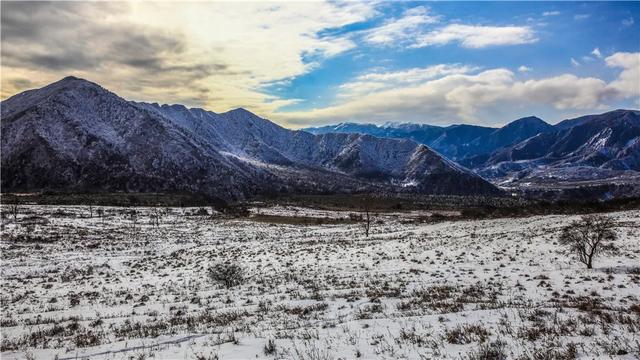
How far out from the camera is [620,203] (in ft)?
246

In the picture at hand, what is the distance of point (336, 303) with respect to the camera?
19.6 metres

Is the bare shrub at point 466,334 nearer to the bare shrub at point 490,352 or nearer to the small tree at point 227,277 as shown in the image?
the bare shrub at point 490,352

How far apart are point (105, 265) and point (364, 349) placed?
3585cm

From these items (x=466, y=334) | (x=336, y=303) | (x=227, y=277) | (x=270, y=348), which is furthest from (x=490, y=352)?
(x=227, y=277)

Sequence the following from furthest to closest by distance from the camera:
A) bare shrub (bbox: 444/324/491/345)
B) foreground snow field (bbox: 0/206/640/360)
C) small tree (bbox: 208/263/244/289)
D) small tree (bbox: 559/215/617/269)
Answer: small tree (bbox: 208/263/244/289), small tree (bbox: 559/215/617/269), foreground snow field (bbox: 0/206/640/360), bare shrub (bbox: 444/324/491/345)

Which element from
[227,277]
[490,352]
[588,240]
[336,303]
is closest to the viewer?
[490,352]

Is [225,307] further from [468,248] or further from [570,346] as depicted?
[468,248]

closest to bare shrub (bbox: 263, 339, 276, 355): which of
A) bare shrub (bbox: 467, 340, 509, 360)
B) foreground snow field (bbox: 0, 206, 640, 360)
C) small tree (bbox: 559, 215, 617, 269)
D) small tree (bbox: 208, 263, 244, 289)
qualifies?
foreground snow field (bbox: 0, 206, 640, 360)

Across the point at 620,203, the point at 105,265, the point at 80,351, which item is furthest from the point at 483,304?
the point at 620,203

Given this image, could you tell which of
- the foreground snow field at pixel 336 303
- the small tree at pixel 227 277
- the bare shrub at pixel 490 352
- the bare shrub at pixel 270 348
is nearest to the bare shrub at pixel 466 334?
the foreground snow field at pixel 336 303

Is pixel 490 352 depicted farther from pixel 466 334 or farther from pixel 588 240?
pixel 588 240

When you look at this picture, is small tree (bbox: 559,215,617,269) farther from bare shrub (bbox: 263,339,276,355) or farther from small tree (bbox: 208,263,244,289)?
bare shrub (bbox: 263,339,276,355)

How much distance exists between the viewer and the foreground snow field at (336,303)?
11.7 m

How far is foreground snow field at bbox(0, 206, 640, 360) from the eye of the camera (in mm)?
11734
